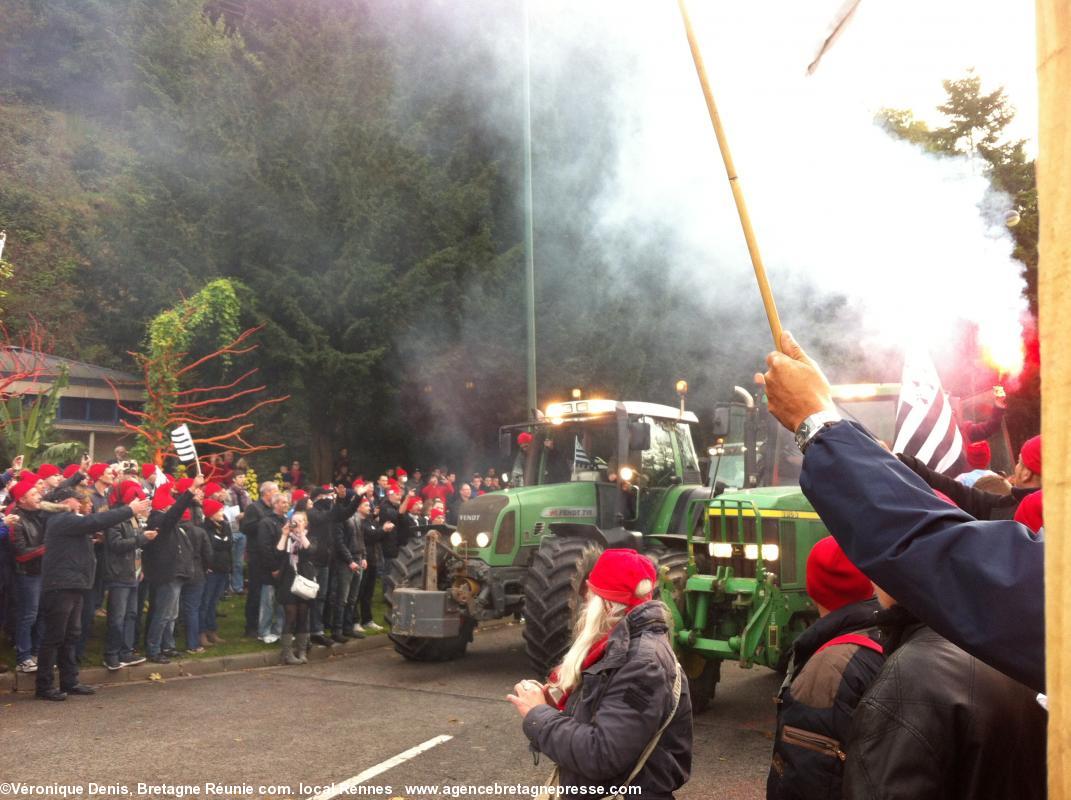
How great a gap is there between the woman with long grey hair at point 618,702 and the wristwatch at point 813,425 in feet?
5.64

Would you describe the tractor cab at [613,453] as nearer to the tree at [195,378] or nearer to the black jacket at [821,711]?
the tree at [195,378]

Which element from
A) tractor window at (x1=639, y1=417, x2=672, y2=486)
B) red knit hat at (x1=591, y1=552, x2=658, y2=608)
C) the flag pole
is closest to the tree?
tractor window at (x1=639, y1=417, x2=672, y2=486)

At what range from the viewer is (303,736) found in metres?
7.18

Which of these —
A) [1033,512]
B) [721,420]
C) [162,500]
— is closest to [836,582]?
[1033,512]

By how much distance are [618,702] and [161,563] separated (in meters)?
8.49

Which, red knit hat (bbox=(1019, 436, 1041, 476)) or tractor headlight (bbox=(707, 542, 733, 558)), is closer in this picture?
red knit hat (bbox=(1019, 436, 1041, 476))

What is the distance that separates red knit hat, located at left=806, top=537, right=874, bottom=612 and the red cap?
8.60m

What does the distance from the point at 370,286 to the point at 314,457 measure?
4.78 metres

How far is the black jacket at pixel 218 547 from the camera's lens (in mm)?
11112

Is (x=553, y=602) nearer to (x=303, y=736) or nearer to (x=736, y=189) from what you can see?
(x=303, y=736)

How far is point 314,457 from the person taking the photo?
2403cm

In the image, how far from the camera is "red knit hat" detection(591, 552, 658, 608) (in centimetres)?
327

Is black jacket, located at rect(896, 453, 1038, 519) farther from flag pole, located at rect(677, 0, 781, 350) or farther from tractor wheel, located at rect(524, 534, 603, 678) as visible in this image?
tractor wheel, located at rect(524, 534, 603, 678)

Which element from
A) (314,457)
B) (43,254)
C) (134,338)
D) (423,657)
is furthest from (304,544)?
(43,254)
